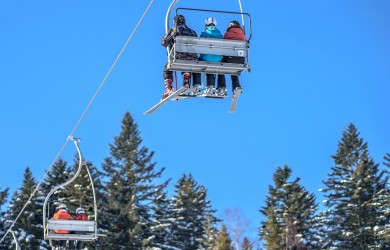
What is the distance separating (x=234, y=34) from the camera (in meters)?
13.6

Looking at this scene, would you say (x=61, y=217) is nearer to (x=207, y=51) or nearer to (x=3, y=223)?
(x=207, y=51)

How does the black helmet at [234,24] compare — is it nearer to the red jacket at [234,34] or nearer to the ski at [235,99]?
the red jacket at [234,34]

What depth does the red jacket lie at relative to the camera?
535 inches

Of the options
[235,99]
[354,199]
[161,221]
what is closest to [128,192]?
[161,221]

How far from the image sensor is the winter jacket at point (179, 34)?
12852 millimetres

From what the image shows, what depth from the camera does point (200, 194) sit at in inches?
2233

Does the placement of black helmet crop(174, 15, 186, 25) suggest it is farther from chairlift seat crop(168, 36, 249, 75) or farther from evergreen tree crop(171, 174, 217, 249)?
evergreen tree crop(171, 174, 217, 249)

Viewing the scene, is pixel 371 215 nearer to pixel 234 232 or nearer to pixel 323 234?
pixel 323 234

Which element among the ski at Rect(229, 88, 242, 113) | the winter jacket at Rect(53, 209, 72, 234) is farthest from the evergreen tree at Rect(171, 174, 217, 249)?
the ski at Rect(229, 88, 242, 113)

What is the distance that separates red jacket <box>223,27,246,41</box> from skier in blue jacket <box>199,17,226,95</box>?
17 cm

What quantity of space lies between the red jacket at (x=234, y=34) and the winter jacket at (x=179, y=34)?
766mm

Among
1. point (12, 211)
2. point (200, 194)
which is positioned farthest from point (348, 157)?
point (12, 211)

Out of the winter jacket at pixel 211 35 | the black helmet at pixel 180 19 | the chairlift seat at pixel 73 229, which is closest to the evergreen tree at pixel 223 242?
the chairlift seat at pixel 73 229

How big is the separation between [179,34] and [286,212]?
36.9 metres
